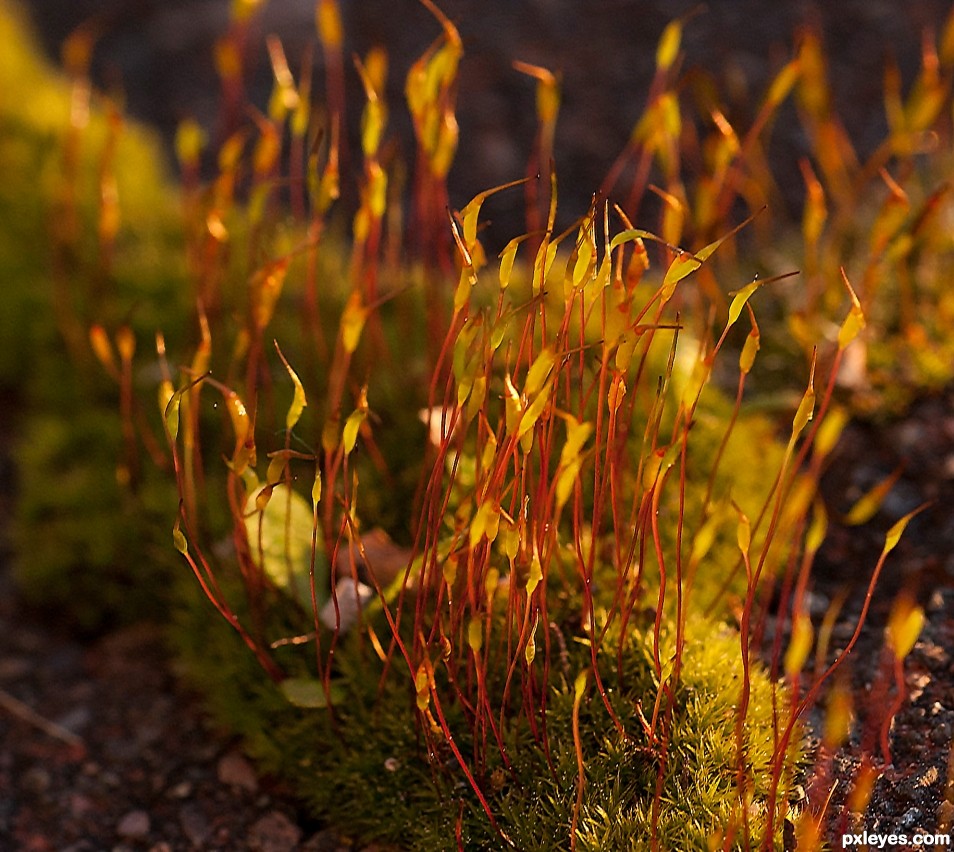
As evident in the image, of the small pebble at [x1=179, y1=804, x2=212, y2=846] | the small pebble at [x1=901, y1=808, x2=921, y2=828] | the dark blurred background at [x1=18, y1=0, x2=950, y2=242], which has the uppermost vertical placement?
the dark blurred background at [x1=18, y1=0, x2=950, y2=242]

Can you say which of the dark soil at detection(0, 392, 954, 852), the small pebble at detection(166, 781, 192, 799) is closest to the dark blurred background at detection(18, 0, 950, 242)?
the dark soil at detection(0, 392, 954, 852)

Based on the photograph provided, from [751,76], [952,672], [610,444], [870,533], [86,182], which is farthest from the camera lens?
[751,76]

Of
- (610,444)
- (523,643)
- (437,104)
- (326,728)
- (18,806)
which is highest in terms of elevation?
Answer: (437,104)

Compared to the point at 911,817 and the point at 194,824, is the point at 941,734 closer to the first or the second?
the point at 911,817

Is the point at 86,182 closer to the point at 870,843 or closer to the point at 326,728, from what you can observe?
the point at 326,728

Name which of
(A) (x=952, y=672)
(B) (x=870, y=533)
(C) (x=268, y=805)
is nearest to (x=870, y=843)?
(A) (x=952, y=672)

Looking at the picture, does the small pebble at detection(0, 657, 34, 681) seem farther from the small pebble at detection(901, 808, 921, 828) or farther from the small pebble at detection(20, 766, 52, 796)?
the small pebble at detection(901, 808, 921, 828)

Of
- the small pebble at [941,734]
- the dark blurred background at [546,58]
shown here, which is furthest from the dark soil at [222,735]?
the dark blurred background at [546,58]
